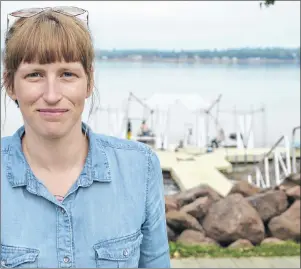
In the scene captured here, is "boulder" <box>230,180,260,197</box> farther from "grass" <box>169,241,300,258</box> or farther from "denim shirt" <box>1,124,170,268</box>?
"denim shirt" <box>1,124,170,268</box>

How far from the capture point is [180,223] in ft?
16.4

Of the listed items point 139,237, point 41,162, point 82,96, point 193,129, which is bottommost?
point 193,129

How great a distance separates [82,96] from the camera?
928 mm

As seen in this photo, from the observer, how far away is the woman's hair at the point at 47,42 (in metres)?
0.91

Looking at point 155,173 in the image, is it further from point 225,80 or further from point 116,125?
point 225,80

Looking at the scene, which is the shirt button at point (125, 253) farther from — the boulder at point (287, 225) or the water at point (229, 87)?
the water at point (229, 87)

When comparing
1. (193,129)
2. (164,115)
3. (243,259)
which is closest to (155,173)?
(243,259)

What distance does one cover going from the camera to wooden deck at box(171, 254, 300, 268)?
4.08 meters

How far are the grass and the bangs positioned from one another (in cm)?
346

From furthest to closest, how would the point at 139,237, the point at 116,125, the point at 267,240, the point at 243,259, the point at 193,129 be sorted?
the point at 193,129
the point at 116,125
the point at 267,240
the point at 243,259
the point at 139,237

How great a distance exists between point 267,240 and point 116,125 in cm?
844

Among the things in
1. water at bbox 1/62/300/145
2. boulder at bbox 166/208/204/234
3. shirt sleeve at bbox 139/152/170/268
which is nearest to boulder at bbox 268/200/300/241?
boulder at bbox 166/208/204/234

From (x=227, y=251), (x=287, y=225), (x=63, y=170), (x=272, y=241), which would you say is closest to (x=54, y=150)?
(x=63, y=170)

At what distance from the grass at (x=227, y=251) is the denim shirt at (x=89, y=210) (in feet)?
10.7
